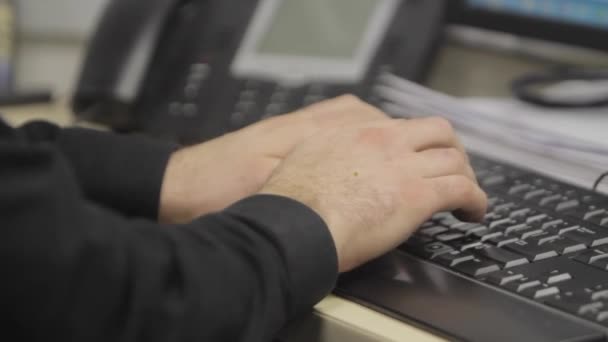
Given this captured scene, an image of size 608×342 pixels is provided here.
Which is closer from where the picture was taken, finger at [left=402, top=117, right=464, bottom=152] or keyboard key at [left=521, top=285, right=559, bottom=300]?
keyboard key at [left=521, top=285, right=559, bottom=300]

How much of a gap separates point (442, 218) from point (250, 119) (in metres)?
0.35

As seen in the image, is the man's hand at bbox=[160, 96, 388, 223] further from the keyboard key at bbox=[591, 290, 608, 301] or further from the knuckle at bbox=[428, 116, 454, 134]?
the keyboard key at bbox=[591, 290, 608, 301]

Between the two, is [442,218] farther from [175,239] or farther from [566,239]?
[175,239]

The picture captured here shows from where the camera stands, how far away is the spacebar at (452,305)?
0.46 metres

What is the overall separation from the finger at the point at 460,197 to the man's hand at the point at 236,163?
10 cm

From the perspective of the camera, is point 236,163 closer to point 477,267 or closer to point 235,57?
point 477,267

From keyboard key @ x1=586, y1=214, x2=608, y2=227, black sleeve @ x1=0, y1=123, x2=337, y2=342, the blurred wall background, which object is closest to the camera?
black sleeve @ x1=0, y1=123, x2=337, y2=342

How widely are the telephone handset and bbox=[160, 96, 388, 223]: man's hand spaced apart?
0.25 m

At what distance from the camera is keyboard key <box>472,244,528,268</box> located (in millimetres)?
539

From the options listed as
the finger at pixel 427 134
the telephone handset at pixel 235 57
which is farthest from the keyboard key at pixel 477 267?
the telephone handset at pixel 235 57

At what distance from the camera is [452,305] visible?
492 mm

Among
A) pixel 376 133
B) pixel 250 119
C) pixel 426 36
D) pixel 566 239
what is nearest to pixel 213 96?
pixel 250 119

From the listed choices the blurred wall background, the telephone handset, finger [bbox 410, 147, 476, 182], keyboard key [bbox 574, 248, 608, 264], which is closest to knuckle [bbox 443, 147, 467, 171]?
finger [bbox 410, 147, 476, 182]

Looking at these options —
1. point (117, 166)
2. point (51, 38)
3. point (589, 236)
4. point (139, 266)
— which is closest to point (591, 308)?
point (589, 236)
